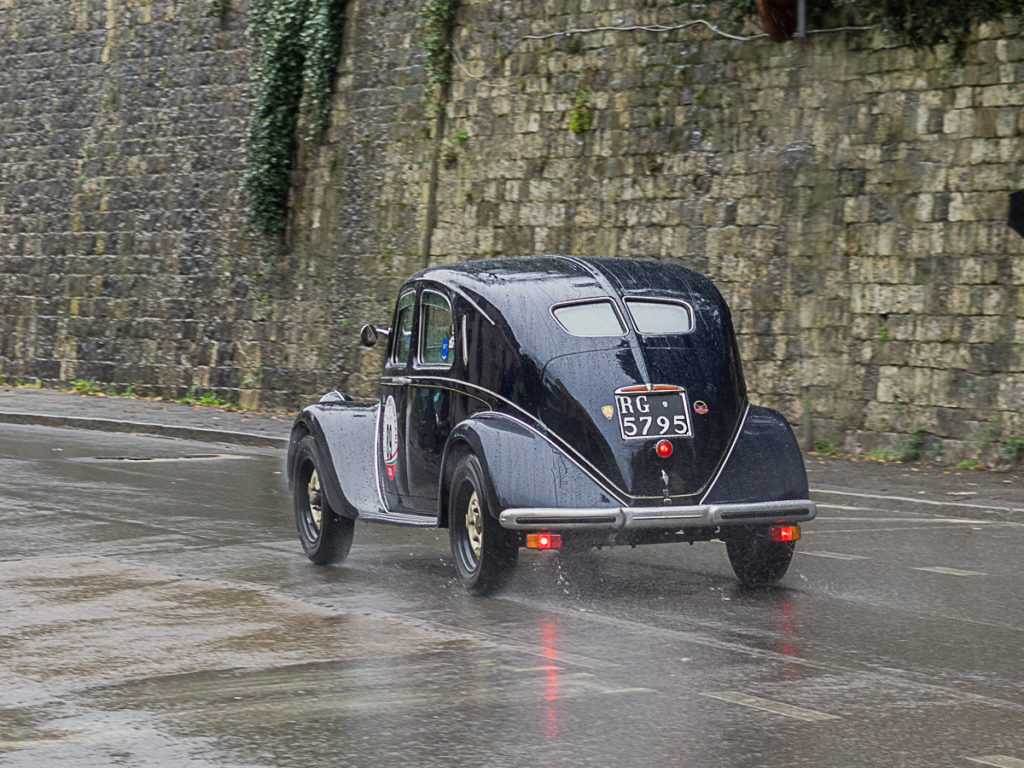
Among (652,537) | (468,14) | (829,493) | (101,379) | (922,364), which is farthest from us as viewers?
(101,379)

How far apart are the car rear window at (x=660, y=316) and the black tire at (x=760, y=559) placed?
1147mm

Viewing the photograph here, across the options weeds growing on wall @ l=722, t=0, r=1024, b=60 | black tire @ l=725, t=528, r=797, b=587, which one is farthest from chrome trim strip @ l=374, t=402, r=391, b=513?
weeds growing on wall @ l=722, t=0, r=1024, b=60

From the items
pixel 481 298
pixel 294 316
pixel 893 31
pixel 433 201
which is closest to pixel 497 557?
pixel 481 298

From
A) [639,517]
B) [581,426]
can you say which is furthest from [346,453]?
[639,517]

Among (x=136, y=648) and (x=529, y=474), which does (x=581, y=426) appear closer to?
(x=529, y=474)

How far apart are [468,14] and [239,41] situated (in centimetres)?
531

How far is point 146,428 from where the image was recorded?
69.0 feet

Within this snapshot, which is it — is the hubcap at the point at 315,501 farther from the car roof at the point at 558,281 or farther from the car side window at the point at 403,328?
the car roof at the point at 558,281

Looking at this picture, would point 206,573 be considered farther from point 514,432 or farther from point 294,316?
point 294,316

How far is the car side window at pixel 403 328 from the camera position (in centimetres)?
1002

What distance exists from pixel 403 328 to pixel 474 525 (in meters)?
1.83

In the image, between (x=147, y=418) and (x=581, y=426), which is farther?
(x=147, y=418)

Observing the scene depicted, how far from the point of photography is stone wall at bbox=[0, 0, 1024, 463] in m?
15.9

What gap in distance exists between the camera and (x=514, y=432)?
8.54 metres
